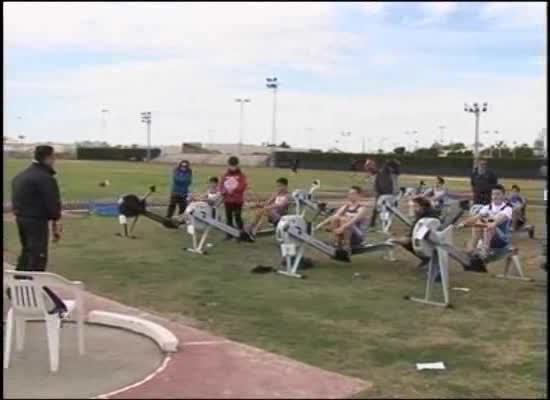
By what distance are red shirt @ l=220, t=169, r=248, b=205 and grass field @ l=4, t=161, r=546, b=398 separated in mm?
1505

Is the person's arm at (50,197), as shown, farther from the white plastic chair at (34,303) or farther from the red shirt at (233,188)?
the red shirt at (233,188)

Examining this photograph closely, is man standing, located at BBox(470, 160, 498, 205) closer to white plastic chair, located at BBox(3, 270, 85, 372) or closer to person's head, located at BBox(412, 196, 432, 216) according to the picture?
person's head, located at BBox(412, 196, 432, 216)

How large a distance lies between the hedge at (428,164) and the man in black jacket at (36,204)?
49.7 m

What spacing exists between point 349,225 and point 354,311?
10.6 feet

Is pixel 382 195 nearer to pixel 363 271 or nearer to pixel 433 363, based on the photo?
pixel 363 271

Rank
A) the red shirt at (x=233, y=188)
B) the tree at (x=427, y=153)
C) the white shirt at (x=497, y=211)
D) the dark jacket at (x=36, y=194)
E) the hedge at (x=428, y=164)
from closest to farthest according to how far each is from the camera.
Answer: the dark jacket at (x=36, y=194) → the white shirt at (x=497, y=211) → the red shirt at (x=233, y=188) → the hedge at (x=428, y=164) → the tree at (x=427, y=153)

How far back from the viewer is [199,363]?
233 inches

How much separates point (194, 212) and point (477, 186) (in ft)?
21.0

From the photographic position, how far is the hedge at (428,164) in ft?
205

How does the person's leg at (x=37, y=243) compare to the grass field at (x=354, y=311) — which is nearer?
the grass field at (x=354, y=311)

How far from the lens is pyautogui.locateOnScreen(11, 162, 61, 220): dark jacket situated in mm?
6770

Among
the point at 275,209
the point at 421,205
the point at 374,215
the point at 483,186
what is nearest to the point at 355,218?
the point at 421,205

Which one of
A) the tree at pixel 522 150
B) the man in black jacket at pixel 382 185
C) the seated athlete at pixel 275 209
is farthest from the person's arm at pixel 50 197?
the tree at pixel 522 150

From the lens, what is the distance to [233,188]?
14.6 m
